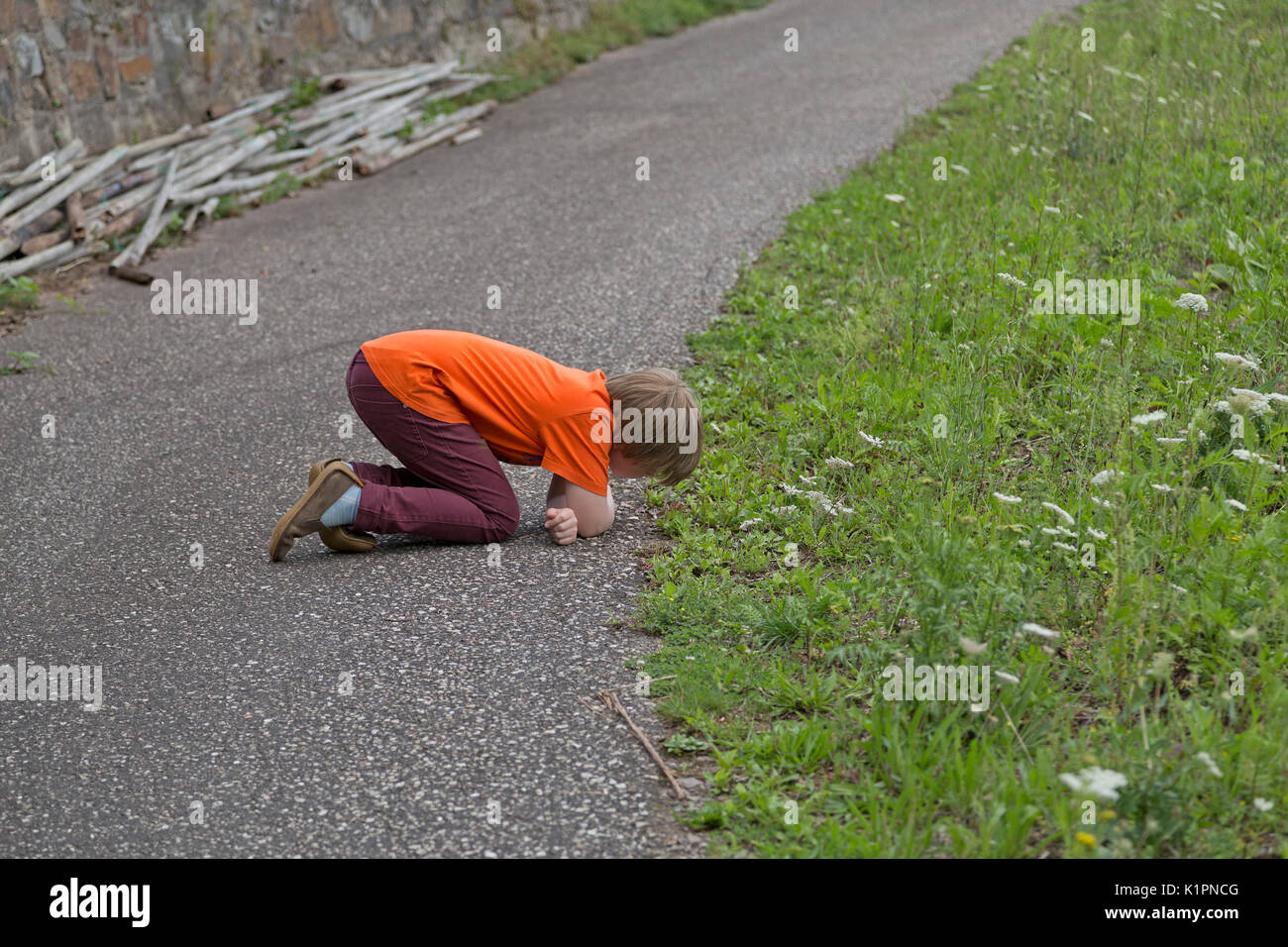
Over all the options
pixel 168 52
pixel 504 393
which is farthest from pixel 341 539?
A: pixel 168 52

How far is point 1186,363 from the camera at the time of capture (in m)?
4.88

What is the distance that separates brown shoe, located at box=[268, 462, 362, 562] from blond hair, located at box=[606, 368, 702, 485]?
1.03 metres

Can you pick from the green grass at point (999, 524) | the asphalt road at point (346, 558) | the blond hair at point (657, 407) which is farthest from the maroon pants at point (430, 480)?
the green grass at point (999, 524)

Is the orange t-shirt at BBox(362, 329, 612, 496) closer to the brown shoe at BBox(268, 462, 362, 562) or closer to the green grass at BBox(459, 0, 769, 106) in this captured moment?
the brown shoe at BBox(268, 462, 362, 562)

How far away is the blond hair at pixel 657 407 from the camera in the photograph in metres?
4.19

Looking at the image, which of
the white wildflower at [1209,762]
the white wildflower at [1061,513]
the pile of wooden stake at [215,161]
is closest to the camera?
the white wildflower at [1209,762]

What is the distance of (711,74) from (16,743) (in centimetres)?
995

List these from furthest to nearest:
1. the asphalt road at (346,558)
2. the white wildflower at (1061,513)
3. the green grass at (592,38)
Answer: the green grass at (592,38) < the white wildflower at (1061,513) < the asphalt road at (346,558)

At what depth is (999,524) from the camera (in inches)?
154

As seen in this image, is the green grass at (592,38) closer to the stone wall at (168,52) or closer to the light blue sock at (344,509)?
the stone wall at (168,52)

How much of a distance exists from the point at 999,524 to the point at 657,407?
1267 millimetres

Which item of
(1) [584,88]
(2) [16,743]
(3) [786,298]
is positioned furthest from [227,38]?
(2) [16,743]
